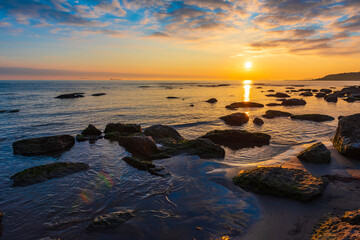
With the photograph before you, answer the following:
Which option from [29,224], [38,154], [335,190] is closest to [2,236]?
[29,224]

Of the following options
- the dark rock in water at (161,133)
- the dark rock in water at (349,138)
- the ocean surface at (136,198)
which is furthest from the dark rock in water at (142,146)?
the dark rock in water at (349,138)

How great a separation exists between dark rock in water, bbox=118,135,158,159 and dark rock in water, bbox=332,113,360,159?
10.8 meters

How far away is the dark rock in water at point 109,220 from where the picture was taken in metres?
5.75

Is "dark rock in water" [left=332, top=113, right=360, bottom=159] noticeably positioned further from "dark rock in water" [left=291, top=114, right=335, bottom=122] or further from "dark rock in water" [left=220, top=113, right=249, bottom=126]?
"dark rock in water" [left=291, top=114, right=335, bottom=122]

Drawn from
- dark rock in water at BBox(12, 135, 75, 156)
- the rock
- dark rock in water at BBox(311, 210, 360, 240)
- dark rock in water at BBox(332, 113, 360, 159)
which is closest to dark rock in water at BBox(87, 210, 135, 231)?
dark rock in water at BBox(311, 210, 360, 240)

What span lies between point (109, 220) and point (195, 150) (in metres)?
7.22

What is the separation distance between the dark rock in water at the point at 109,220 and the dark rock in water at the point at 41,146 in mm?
9339

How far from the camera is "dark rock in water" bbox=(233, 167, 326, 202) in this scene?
6.75m

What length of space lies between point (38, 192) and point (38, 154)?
575 cm

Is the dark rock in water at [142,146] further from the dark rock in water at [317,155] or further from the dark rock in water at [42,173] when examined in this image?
the dark rock in water at [317,155]

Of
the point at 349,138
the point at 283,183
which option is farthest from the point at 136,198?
the point at 349,138

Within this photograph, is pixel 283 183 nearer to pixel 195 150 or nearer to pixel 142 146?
pixel 195 150

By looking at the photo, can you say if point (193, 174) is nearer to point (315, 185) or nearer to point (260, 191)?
point (260, 191)

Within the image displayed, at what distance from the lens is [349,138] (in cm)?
1126
